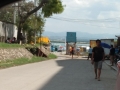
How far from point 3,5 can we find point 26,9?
131 feet

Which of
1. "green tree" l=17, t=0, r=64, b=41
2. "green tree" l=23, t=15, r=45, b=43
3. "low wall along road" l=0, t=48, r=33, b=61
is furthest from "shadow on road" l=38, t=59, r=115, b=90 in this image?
"green tree" l=23, t=15, r=45, b=43

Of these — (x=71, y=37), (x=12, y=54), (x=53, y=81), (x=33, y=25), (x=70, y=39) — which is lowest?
(x=53, y=81)

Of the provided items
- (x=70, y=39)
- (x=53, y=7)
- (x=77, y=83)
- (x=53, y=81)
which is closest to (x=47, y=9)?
(x=53, y=7)

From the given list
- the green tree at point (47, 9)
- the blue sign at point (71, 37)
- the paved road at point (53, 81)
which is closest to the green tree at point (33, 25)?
the green tree at point (47, 9)

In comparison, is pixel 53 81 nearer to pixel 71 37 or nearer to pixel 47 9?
pixel 47 9

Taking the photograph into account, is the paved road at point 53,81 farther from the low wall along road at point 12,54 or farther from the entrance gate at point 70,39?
the entrance gate at point 70,39

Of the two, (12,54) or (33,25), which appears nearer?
(12,54)

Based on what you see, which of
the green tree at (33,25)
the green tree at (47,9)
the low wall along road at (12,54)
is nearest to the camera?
the low wall along road at (12,54)

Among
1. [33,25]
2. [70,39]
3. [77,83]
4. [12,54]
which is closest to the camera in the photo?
[77,83]

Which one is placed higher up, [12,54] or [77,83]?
[12,54]

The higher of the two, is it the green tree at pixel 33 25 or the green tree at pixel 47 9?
the green tree at pixel 47 9

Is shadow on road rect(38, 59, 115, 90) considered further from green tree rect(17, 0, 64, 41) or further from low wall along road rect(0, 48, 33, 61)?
green tree rect(17, 0, 64, 41)

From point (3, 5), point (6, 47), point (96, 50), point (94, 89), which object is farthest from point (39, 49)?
point (3, 5)

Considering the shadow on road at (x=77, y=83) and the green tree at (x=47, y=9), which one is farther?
the green tree at (x=47, y=9)
